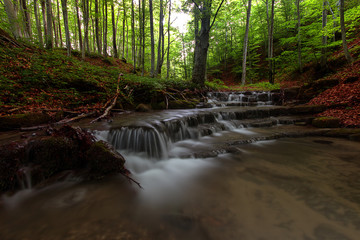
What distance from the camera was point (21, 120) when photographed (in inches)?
136

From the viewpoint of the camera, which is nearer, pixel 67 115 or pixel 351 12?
pixel 67 115

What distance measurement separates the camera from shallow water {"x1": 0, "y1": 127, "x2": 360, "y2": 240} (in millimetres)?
1521

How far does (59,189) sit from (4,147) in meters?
0.99

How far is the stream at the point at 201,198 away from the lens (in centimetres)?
153

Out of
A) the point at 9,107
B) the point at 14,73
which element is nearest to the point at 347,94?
the point at 9,107

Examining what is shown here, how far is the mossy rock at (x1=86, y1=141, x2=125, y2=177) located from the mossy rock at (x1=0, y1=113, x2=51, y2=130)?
7.80 feet

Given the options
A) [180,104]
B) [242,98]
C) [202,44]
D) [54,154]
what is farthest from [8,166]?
[242,98]

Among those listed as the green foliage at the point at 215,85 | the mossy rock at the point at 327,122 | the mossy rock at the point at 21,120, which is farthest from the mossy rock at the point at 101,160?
the green foliage at the point at 215,85

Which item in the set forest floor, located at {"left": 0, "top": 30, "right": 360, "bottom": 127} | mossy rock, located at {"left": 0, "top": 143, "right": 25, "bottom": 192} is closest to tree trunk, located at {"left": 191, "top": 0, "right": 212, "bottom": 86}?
forest floor, located at {"left": 0, "top": 30, "right": 360, "bottom": 127}

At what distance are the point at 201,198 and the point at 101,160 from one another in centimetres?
169

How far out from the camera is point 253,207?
1.86 m

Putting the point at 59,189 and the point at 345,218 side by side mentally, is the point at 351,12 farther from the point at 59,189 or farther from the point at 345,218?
the point at 59,189

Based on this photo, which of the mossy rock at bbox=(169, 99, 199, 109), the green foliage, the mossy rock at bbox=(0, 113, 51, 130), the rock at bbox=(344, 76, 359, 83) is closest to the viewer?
the mossy rock at bbox=(0, 113, 51, 130)

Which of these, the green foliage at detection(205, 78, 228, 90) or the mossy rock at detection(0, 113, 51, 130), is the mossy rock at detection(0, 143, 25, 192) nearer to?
the mossy rock at detection(0, 113, 51, 130)
